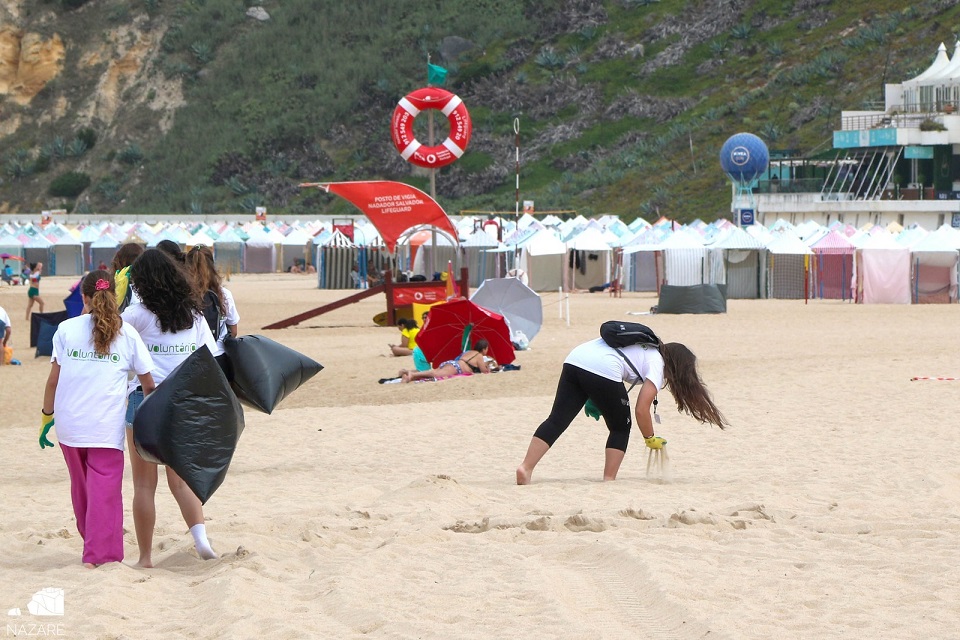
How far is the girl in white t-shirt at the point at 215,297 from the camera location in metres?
6.54

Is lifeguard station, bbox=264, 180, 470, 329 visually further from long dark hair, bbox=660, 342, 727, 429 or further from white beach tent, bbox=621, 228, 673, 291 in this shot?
long dark hair, bbox=660, 342, 727, 429

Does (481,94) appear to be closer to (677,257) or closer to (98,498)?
(677,257)

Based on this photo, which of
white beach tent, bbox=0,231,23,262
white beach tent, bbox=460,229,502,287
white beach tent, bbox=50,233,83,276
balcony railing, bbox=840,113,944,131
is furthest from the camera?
balcony railing, bbox=840,113,944,131

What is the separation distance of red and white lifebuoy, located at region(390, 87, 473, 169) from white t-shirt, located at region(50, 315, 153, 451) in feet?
61.9

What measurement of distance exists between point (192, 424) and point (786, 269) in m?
27.1

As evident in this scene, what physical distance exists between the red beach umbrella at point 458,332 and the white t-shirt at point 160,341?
8.46m

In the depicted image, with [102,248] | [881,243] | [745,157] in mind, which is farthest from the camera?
[745,157]

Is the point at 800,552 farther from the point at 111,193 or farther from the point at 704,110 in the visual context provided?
the point at 111,193

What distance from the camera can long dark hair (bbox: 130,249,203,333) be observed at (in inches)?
220

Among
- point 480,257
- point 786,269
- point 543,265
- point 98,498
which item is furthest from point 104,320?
point 480,257

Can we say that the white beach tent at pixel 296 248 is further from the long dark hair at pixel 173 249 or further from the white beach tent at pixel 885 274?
the long dark hair at pixel 173 249

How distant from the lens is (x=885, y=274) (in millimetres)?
28312

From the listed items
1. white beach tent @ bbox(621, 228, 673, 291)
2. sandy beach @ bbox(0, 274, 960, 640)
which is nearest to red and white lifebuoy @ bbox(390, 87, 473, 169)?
white beach tent @ bbox(621, 228, 673, 291)

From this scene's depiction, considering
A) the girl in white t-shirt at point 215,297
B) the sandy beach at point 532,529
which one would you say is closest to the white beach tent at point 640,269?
the sandy beach at point 532,529
